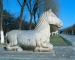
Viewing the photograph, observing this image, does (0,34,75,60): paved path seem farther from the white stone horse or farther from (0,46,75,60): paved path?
the white stone horse

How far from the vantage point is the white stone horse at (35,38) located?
9031mm

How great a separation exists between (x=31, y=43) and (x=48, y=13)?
1414 mm

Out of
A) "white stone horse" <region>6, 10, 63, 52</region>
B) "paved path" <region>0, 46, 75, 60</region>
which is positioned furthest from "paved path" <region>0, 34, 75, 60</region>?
"white stone horse" <region>6, 10, 63, 52</region>

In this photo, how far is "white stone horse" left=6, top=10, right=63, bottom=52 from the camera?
9.03 metres

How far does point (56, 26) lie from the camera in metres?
9.81

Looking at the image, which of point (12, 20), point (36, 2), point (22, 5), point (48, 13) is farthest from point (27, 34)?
point (12, 20)

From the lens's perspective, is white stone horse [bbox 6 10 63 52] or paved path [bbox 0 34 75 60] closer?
paved path [bbox 0 34 75 60]

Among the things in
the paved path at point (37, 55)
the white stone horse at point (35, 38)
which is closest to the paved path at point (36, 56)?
the paved path at point (37, 55)

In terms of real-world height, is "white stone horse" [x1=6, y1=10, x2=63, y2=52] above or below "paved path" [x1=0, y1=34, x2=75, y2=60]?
above

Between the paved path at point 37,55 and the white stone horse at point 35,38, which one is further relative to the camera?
the white stone horse at point 35,38

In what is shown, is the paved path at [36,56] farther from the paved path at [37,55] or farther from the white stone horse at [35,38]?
the white stone horse at [35,38]

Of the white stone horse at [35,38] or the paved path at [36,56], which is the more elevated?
the white stone horse at [35,38]

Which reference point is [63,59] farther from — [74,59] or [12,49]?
[12,49]

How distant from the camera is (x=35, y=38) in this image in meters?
9.02
